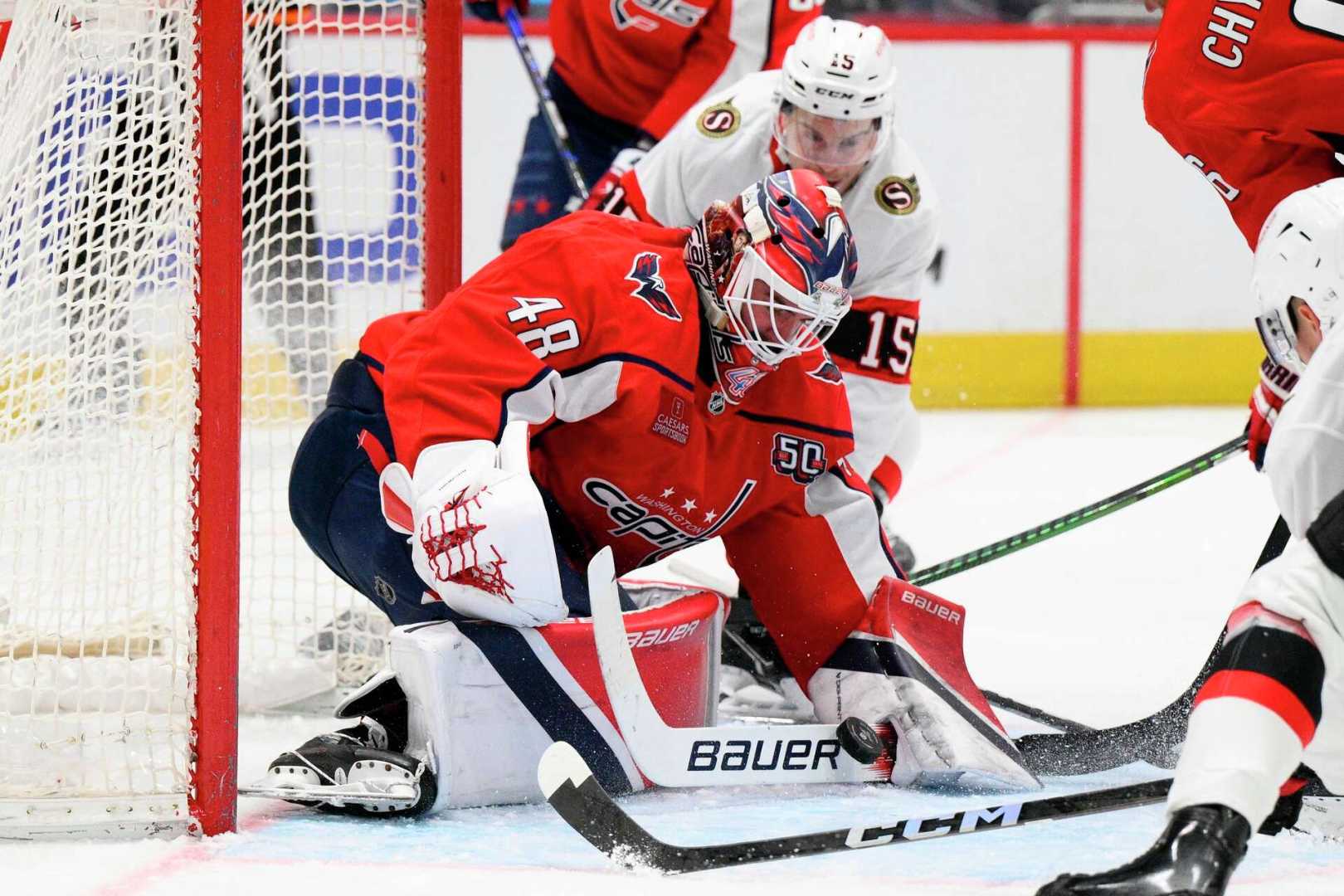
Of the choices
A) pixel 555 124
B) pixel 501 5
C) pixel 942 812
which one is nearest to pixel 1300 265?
pixel 942 812

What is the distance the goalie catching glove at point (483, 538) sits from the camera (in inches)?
78.2

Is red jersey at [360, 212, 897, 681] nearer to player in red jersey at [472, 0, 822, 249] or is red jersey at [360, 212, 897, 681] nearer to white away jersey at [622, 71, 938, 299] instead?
white away jersey at [622, 71, 938, 299]

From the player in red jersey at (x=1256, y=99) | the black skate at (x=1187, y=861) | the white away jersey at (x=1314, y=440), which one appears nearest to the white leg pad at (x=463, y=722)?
the black skate at (x=1187, y=861)

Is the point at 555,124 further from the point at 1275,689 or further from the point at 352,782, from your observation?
the point at 1275,689

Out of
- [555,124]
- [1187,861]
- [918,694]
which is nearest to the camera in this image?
[1187,861]

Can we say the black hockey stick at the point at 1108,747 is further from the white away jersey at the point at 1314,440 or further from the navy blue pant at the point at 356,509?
the white away jersey at the point at 1314,440

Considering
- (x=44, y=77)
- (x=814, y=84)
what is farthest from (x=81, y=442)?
(x=814, y=84)

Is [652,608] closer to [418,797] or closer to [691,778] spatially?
[691,778]

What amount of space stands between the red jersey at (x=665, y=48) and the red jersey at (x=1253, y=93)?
0.96 m

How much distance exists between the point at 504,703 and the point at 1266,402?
1.22 meters

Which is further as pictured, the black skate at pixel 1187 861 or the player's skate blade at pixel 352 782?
the player's skate blade at pixel 352 782

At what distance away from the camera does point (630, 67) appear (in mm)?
3812

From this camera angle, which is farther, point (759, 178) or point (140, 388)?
point (759, 178)

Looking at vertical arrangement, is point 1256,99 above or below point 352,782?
above
